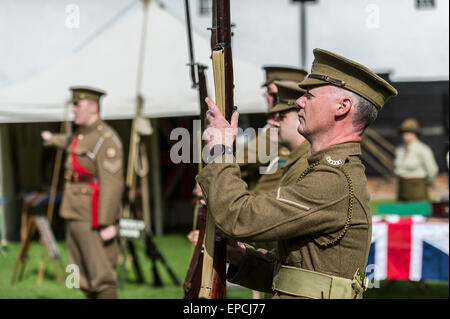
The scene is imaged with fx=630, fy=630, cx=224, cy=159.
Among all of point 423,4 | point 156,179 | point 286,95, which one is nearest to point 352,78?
point 286,95

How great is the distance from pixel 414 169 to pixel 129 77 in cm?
455

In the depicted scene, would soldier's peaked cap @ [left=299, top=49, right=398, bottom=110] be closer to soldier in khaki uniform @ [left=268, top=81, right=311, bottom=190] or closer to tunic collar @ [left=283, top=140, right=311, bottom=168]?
tunic collar @ [left=283, top=140, right=311, bottom=168]

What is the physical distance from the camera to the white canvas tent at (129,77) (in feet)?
28.8

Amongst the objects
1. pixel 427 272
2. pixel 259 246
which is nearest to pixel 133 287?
pixel 427 272

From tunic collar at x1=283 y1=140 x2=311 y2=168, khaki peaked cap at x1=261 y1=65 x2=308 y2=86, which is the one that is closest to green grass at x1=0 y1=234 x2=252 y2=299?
khaki peaked cap at x1=261 y1=65 x2=308 y2=86

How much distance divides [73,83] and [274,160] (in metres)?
5.87

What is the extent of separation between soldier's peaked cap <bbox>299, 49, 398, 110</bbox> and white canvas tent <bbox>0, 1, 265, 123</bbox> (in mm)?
6340

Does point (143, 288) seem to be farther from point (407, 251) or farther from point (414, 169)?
point (414, 169)

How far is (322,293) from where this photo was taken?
193cm

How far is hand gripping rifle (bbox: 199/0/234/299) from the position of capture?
1.99 m

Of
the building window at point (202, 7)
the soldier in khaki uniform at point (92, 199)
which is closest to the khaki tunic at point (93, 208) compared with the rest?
the soldier in khaki uniform at point (92, 199)

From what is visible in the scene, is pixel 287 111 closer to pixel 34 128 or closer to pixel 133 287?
pixel 133 287

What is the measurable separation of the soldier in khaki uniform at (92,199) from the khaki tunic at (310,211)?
11.2ft

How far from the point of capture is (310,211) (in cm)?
186
